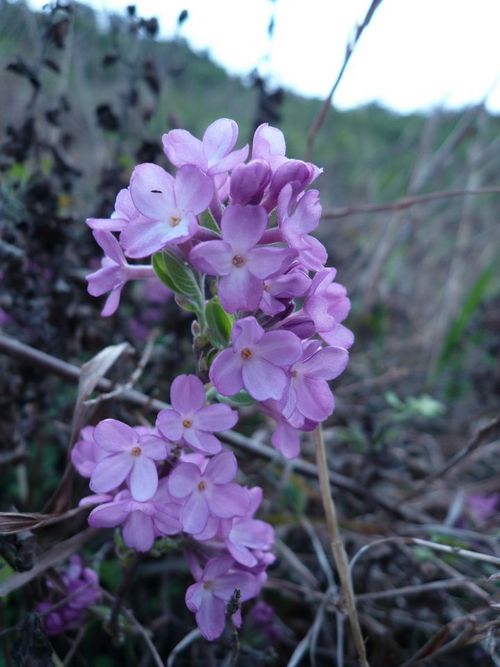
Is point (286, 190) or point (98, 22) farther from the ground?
point (98, 22)

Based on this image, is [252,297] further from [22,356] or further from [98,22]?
[98,22]

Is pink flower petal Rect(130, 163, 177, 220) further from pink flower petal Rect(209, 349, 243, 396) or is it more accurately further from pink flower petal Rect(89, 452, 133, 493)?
pink flower petal Rect(89, 452, 133, 493)

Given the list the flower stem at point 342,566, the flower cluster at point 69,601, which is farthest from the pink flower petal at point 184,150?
the flower cluster at point 69,601

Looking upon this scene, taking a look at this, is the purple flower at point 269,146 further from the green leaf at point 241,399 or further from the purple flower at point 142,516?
the purple flower at point 142,516

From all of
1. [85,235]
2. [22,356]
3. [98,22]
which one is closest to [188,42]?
[98,22]

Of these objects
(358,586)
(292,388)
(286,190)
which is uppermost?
(286,190)

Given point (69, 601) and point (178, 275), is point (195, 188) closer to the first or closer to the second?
point (178, 275)
